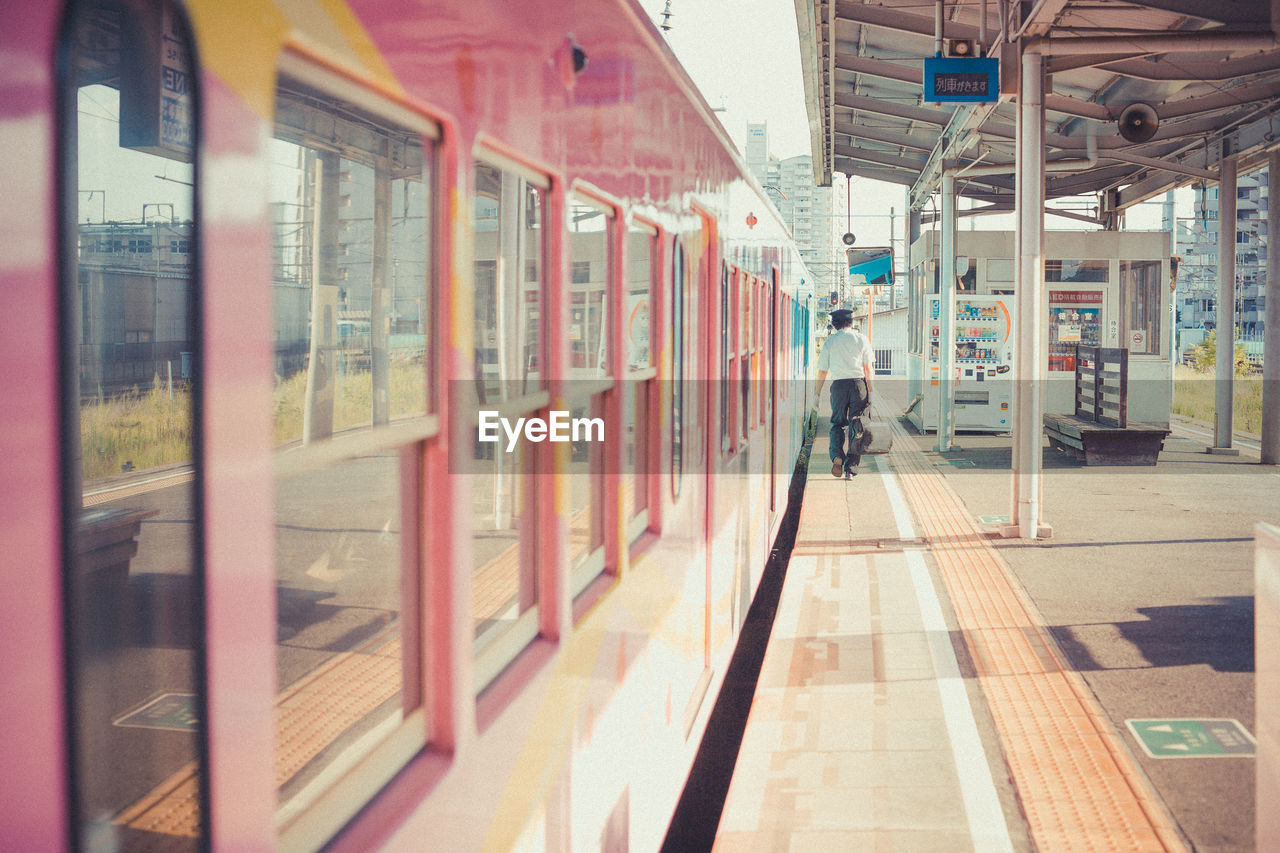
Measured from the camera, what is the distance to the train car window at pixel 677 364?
321cm

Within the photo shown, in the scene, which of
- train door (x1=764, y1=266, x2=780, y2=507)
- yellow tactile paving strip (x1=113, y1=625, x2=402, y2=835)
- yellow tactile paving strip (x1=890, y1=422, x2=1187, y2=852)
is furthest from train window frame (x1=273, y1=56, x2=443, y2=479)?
train door (x1=764, y1=266, x2=780, y2=507)

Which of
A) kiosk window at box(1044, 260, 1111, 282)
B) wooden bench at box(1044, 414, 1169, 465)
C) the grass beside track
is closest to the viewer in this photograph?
wooden bench at box(1044, 414, 1169, 465)

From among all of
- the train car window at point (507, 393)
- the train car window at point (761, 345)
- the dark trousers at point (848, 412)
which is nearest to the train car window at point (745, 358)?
the train car window at point (761, 345)

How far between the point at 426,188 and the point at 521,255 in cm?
43

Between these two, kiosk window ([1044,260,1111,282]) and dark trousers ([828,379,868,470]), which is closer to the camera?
dark trousers ([828,379,868,470])

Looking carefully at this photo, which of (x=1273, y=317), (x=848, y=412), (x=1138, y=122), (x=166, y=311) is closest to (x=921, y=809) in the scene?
(x=166, y=311)

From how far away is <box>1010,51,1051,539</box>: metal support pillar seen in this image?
850 centimetres

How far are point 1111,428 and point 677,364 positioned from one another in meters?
11.2

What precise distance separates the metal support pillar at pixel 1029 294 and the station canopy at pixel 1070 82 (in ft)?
0.69

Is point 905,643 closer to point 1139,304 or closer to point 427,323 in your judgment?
point 427,323

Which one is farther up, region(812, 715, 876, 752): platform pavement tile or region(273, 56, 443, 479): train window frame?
region(273, 56, 443, 479): train window frame

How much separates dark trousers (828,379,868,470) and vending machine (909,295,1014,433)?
456cm

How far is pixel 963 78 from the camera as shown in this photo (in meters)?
8.56

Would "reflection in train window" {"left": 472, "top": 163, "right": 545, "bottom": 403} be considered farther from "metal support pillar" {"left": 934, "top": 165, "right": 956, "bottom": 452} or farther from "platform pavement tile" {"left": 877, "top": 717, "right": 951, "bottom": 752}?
"metal support pillar" {"left": 934, "top": 165, "right": 956, "bottom": 452}
